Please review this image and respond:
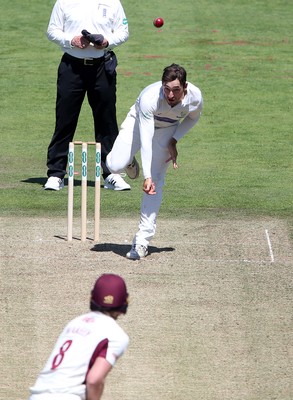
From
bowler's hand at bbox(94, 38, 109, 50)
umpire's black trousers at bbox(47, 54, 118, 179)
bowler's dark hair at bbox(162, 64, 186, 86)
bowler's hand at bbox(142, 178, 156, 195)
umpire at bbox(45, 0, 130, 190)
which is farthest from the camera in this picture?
umpire's black trousers at bbox(47, 54, 118, 179)

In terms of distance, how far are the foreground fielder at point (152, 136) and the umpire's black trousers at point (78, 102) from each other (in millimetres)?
2947

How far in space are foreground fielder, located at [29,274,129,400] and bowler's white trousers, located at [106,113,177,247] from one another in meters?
5.11

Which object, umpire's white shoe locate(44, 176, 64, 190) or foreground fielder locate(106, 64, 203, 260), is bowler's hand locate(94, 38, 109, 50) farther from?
foreground fielder locate(106, 64, 203, 260)

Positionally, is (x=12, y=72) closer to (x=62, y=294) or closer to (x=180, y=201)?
(x=180, y=201)

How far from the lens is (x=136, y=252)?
12031 mm

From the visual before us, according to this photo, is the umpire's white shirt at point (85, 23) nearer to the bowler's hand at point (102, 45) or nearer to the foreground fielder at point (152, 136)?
the bowler's hand at point (102, 45)

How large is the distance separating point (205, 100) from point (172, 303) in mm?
10714

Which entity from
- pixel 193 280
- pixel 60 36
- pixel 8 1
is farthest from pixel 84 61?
pixel 8 1

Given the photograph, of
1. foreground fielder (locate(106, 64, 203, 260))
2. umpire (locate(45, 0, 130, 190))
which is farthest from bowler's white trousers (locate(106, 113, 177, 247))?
umpire (locate(45, 0, 130, 190))

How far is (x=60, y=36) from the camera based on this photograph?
1488 cm

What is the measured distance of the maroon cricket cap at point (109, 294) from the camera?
22.6 feet

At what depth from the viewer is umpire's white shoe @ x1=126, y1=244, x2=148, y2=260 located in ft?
39.4

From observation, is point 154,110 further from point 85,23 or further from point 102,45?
point 85,23

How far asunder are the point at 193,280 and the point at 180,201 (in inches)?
131
